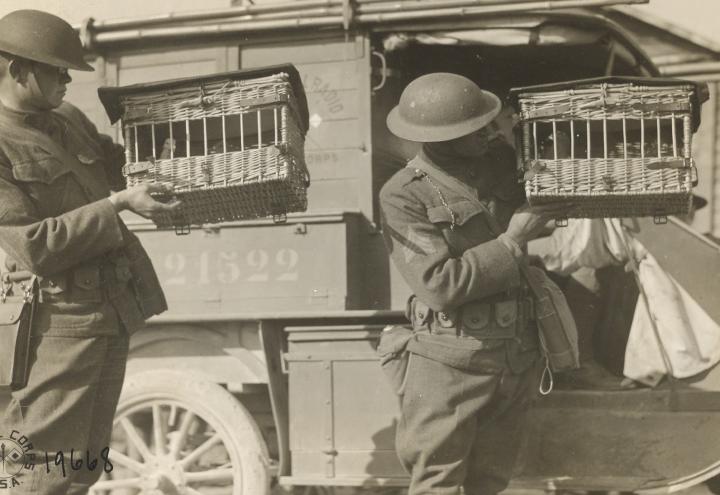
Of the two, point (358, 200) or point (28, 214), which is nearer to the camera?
point (28, 214)

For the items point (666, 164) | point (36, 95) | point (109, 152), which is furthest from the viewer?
point (109, 152)

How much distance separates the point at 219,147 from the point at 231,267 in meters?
1.10

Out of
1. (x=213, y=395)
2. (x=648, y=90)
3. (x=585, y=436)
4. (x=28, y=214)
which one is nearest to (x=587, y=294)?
(x=585, y=436)

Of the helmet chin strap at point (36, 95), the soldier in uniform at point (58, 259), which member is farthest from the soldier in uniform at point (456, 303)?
the helmet chin strap at point (36, 95)

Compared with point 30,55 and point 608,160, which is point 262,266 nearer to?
point 30,55

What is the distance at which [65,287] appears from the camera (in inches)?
129

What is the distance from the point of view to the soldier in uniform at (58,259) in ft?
10.3

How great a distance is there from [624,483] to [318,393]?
54.6 inches

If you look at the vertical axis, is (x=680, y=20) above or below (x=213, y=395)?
above

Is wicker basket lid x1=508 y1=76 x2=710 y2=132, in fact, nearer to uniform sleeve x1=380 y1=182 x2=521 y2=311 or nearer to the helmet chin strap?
uniform sleeve x1=380 y1=182 x2=521 y2=311

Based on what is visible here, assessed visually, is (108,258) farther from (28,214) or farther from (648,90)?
(648,90)

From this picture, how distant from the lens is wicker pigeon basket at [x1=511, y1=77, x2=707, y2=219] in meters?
3.33

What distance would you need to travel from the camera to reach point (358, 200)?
15.6ft

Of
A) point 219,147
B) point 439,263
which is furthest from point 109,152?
point 439,263
